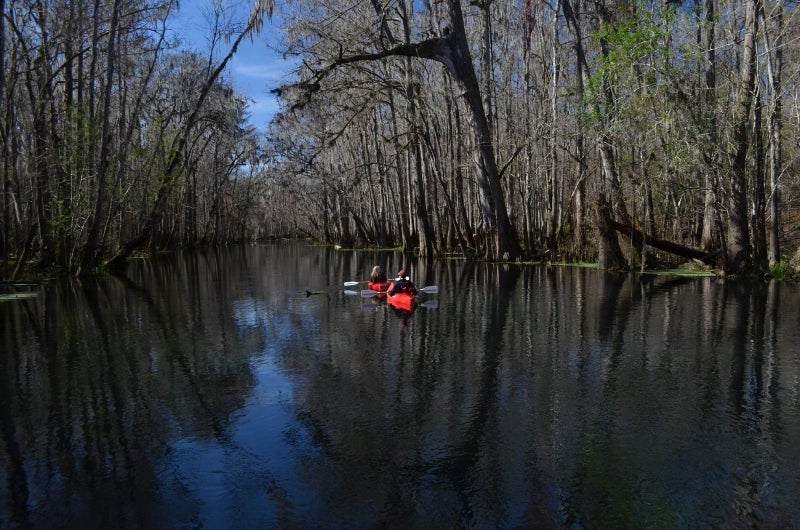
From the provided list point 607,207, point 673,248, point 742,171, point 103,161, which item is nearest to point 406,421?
point 742,171

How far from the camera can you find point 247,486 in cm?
456

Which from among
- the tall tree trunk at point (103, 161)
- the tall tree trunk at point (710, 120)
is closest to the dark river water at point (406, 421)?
the tall tree trunk at point (710, 120)

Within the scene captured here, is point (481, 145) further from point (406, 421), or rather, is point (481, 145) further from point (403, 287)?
point (406, 421)

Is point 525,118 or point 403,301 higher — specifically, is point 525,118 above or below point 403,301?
above

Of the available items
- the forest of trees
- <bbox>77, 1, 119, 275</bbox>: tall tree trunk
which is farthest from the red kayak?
<bbox>77, 1, 119, 275</bbox>: tall tree trunk

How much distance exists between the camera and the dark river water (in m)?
4.21

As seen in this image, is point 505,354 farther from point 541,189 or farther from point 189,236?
point 189,236

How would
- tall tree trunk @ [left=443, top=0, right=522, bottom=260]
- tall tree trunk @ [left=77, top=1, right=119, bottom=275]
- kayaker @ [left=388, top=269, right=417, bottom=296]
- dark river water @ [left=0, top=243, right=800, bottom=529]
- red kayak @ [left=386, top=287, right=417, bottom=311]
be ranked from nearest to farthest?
1. dark river water @ [left=0, top=243, right=800, bottom=529]
2. red kayak @ [left=386, top=287, right=417, bottom=311]
3. kayaker @ [left=388, top=269, right=417, bottom=296]
4. tall tree trunk @ [left=77, top=1, right=119, bottom=275]
5. tall tree trunk @ [left=443, top=0, right=522, bottom=260]

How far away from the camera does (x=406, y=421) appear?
230 inches

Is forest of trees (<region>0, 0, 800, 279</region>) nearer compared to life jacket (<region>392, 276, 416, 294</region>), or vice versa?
life jacket (<region>392, 276, 416, 294</region>)

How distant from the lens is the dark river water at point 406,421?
4211 mm

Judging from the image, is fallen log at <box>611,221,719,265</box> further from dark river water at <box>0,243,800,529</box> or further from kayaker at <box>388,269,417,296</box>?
kayaker at <box>388,269,417,296</box>

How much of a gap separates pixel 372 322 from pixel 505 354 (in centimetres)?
384

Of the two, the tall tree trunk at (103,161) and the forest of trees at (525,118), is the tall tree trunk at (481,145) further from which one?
the tall tree trunk at (103,161)
